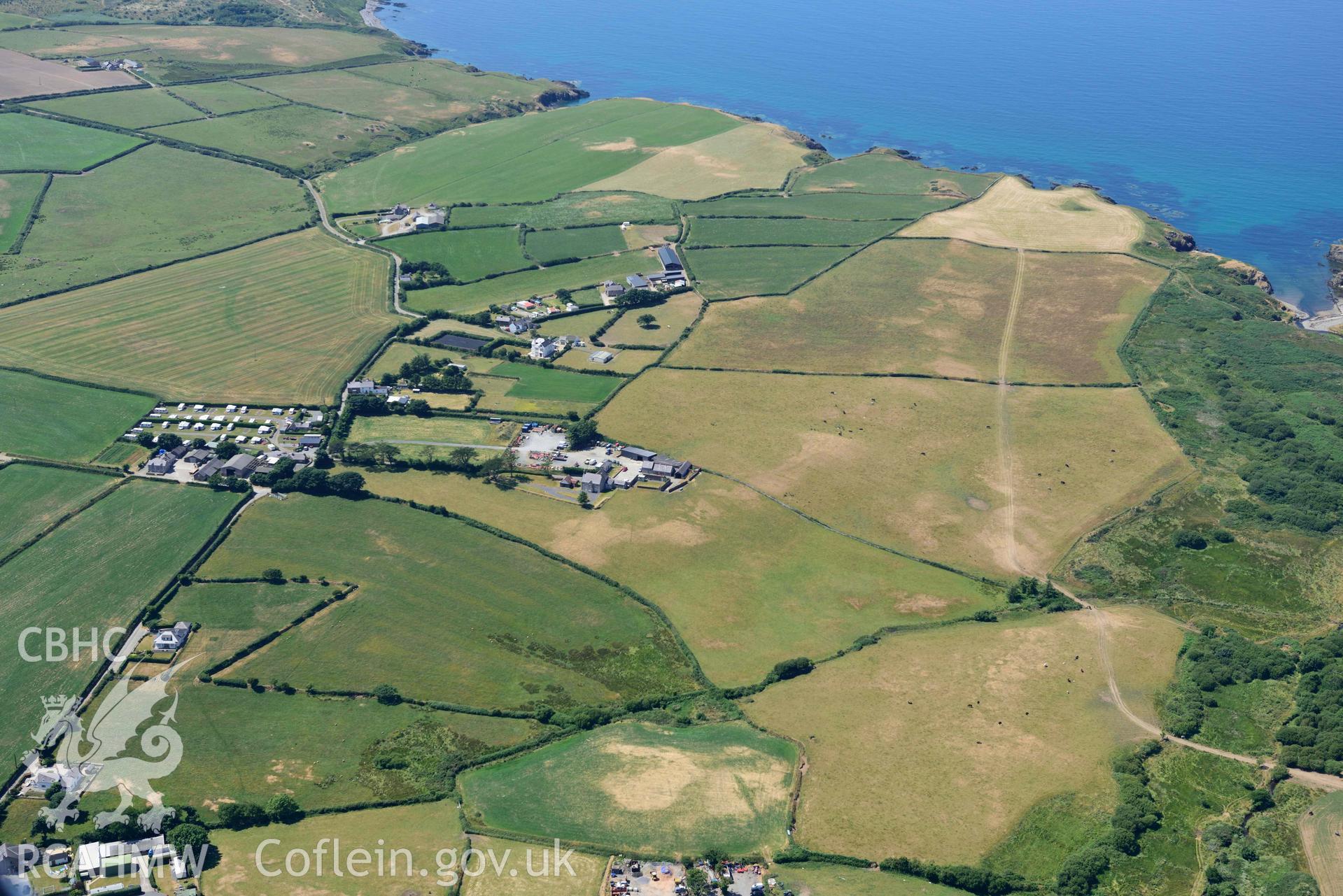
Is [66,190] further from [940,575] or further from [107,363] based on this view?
[940,575]

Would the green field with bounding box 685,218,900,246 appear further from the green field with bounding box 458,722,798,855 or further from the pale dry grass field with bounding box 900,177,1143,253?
the green field with bounding box 458,722,798,855

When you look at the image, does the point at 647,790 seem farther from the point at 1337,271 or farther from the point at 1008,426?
the point at 1337,271

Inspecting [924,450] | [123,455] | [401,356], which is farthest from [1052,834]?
[123,455]

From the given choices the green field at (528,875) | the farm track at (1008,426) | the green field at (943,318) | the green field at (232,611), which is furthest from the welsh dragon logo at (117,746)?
the farm track at (1008,426)

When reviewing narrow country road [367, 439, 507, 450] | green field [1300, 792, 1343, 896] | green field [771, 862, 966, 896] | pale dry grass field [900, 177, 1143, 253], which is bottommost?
narrow country road [367, 439, 507, 450]

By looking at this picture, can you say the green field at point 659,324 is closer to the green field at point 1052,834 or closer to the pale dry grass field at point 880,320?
the pale dry grass field at point 880,320

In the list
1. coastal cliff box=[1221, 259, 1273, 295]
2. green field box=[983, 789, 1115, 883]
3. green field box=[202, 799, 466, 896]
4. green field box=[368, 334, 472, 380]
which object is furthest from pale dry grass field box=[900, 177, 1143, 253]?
green field box=[202, 799, 466, 896]

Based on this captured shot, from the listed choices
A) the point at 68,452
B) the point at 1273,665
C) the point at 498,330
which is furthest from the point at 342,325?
the point at 1273,665
